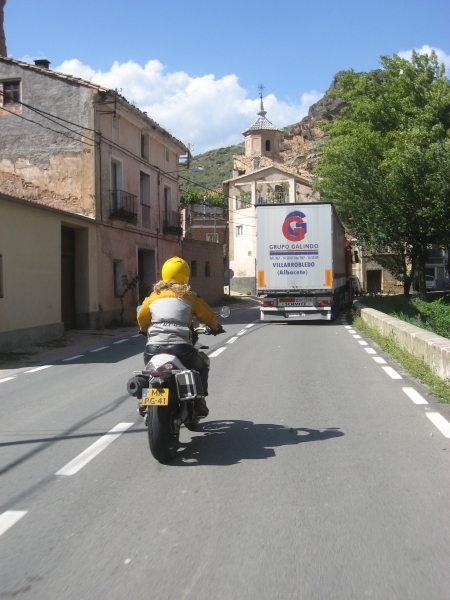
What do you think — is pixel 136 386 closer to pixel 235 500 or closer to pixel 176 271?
pixel 176 271

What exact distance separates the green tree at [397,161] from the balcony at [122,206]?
8.68m

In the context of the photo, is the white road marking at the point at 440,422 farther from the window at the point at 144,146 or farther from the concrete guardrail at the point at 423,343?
the window at the point at 144,146

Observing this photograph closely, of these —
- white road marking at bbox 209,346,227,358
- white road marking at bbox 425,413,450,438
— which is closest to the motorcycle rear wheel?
white road marking at bbox 425,413,450,438

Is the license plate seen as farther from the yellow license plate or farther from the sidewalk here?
the yellow license plate

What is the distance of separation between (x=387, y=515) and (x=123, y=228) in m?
22.0

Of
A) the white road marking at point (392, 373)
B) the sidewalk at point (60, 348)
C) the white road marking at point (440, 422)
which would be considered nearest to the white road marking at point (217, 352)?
the sidewalk at point (60, 348)

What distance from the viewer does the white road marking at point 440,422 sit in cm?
646

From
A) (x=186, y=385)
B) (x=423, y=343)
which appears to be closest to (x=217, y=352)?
(x=423, y=343)

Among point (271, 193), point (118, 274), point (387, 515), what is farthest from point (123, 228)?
point (271, 193)

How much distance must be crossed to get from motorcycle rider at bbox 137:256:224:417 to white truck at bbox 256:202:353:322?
1479cm

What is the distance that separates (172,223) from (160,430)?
2710 cm

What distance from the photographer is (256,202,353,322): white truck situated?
20.7 meters

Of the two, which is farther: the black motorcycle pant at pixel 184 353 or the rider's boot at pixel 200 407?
the rider's boot at pixel 200 407

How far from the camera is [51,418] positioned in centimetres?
749
